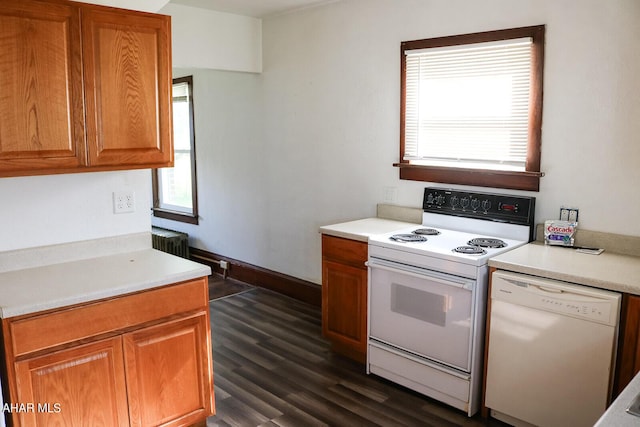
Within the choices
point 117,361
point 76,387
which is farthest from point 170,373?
point 76,387

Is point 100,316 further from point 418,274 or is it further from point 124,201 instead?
point 418,274

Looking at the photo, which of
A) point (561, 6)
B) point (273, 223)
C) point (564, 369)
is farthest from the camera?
point (273, 223)

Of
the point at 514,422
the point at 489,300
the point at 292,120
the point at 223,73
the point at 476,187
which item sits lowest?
the point at 514,422

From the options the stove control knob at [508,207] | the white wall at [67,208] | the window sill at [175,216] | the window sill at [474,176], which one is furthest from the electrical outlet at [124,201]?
the window sill at [175,216]

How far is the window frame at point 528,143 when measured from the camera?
3.03 metres

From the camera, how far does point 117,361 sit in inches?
90.5

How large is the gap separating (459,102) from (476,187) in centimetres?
55

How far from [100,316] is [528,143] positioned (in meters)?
2.44

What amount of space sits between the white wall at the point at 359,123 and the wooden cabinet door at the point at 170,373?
185cm

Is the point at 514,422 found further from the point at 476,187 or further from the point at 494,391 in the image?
the point at 476,187

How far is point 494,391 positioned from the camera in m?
2.75

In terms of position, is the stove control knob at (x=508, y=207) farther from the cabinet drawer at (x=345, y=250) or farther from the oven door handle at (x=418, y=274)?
the cabinet drawer at (x=345, y=250)

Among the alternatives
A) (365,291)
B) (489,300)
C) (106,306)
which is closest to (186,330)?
(106,306)

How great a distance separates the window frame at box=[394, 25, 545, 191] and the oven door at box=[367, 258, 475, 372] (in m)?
0.79
